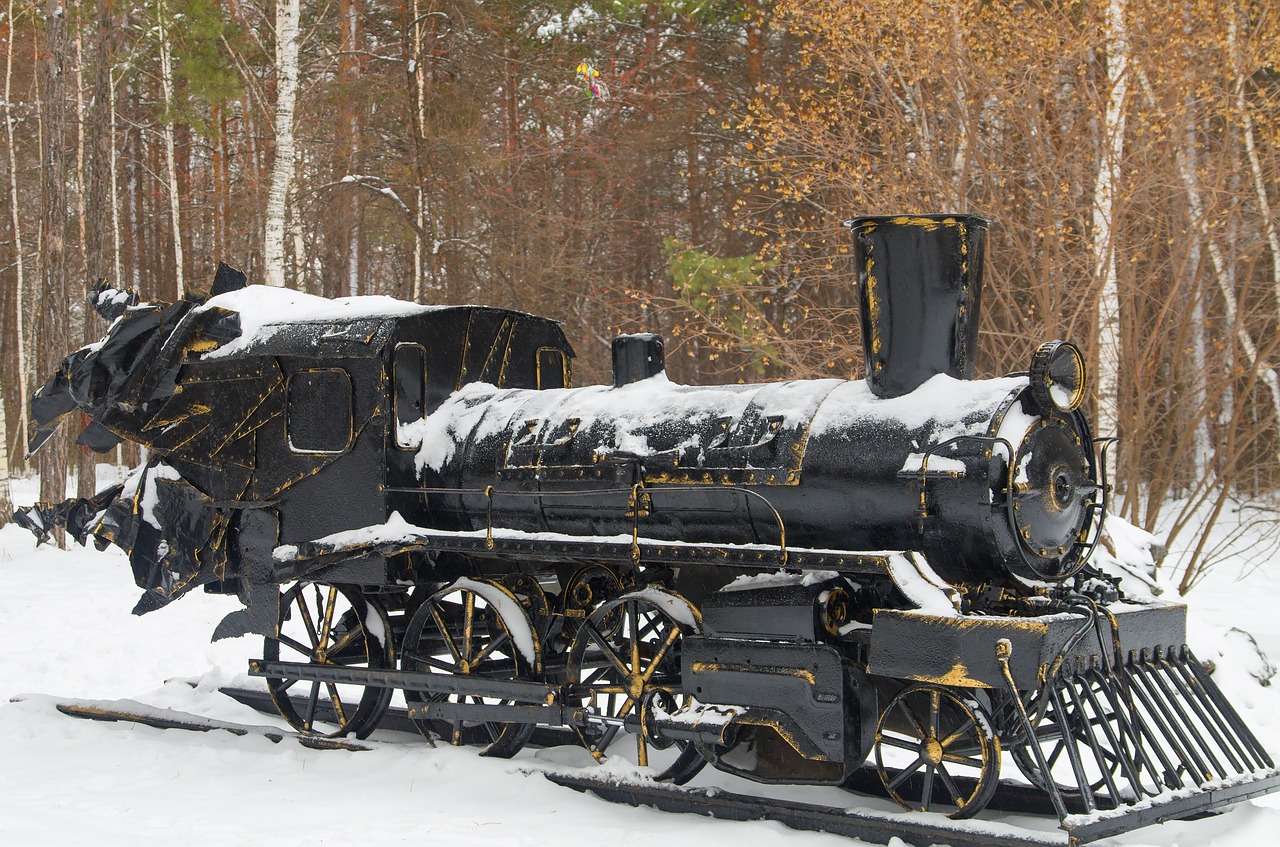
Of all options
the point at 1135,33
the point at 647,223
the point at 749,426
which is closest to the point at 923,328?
the point at 749,426

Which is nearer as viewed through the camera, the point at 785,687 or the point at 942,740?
the point at 942,740

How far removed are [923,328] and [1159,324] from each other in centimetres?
548

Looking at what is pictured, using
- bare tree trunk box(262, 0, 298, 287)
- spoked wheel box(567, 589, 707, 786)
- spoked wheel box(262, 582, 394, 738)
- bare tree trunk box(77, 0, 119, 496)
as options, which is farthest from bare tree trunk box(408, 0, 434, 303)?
spoked wheel box(567, 589, 707, 786)

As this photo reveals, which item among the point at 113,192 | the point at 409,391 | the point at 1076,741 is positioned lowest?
the point at 1076,741

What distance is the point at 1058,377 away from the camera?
5.20m

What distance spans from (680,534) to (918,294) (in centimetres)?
157

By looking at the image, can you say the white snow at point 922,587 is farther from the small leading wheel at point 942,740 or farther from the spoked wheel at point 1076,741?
the spoked wheel at point 1076,741

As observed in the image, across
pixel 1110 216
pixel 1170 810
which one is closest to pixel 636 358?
→ pixel 1170 810

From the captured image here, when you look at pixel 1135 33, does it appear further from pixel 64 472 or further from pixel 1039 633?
pixel 64 472

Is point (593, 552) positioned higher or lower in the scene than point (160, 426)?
lower

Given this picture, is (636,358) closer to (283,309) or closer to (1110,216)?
(283,309)

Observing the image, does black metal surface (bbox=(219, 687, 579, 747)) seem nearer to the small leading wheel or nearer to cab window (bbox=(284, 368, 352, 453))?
cab window (bbox=(284, 368, 352, 453))

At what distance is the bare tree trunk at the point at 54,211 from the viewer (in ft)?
49.5

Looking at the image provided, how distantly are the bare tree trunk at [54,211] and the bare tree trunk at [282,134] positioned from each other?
12.4 feet
